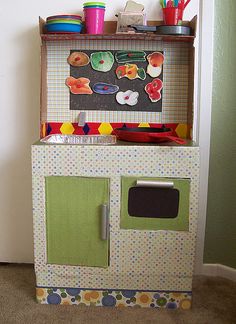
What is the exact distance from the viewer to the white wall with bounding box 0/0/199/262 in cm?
202

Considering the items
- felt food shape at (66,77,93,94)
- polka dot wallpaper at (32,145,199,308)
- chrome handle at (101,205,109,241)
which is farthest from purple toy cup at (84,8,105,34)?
chrome handle at (101,205,109,241)

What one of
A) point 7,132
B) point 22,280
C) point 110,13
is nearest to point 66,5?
point 110,13

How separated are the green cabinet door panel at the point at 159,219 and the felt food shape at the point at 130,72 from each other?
0.59 meters

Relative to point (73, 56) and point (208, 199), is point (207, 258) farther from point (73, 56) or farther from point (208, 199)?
point (73, 56)

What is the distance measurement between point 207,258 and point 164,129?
0.75 meters

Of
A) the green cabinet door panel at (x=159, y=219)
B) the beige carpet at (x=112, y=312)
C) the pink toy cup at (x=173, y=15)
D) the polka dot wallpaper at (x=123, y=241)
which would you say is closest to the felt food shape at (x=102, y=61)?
the pink toy cup at (x=173, y=15)

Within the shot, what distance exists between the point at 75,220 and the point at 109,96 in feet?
2.20

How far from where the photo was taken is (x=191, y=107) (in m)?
1.98

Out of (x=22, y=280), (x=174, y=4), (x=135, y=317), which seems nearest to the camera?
(x=135, y=317)

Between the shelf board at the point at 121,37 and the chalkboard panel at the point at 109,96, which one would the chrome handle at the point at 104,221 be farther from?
the shelf board at the point at 121,37

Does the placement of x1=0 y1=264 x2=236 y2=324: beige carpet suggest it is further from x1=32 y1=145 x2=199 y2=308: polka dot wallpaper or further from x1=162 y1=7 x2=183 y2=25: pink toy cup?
x1=162 y1=7 x2=183 y2=25: pink toy cup

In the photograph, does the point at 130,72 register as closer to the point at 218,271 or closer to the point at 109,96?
the point at 109,96

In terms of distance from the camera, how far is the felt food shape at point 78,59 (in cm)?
203

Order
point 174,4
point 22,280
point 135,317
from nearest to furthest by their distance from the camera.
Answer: point 135,317
point 174,4
point 22,280
